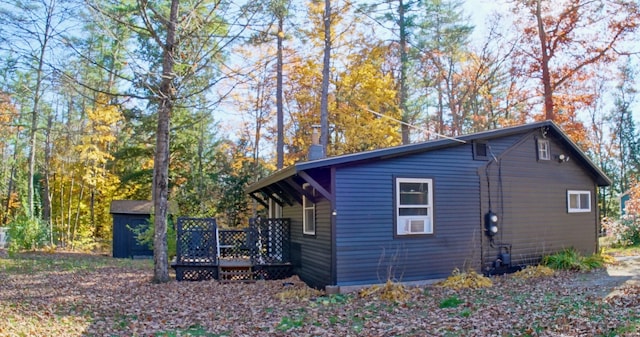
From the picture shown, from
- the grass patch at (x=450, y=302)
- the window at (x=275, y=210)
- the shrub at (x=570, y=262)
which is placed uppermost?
the window at (x=275, y=210)

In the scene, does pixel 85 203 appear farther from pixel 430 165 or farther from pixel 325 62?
pixel 430 165

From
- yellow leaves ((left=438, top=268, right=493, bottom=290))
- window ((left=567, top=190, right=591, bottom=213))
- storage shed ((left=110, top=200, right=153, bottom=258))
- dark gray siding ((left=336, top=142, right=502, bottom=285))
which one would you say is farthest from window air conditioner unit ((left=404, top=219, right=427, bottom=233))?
storage shed ((left=110, top=200, right=153, bottom=258))

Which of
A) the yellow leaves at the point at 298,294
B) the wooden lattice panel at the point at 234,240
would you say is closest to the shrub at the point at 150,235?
the wooden lattice panel at the point at 234,240

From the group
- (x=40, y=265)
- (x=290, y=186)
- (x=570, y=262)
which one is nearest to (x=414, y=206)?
(x=290, y=186)

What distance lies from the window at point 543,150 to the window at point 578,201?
119 centimetres

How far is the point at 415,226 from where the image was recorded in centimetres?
1006

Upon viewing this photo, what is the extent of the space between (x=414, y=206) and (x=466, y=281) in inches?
69.0

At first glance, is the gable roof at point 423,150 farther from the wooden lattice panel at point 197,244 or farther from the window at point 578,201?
the wooden lattice panel at point 197,244

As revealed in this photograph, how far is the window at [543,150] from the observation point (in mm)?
12109

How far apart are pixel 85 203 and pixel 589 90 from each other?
24408 mm

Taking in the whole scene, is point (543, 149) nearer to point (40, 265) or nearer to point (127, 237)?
point (40, 265)

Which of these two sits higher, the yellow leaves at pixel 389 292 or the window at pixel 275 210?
the window at pixel 275 210

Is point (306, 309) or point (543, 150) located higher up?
point (543, 150)

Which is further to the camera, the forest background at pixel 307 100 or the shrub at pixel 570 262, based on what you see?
the forest background at pixel 307 100
